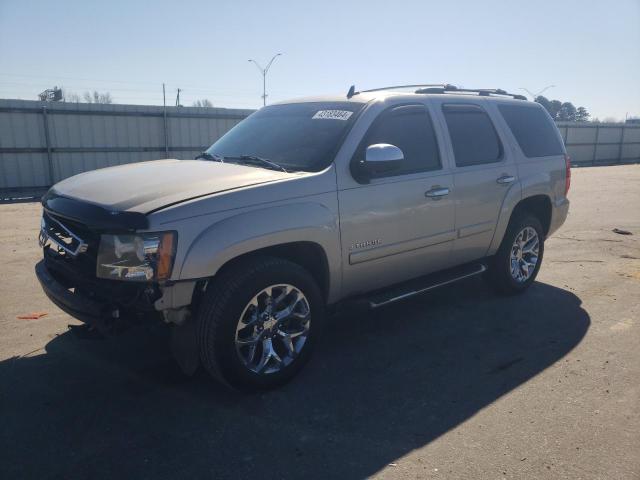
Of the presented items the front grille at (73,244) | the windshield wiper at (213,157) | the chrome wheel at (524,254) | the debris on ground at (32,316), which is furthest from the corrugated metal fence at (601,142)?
the front grille at (73,244)

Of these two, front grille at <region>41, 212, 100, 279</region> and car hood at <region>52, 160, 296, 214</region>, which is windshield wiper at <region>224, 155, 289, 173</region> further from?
front grille at <region>41, 212, 100, 279</region>

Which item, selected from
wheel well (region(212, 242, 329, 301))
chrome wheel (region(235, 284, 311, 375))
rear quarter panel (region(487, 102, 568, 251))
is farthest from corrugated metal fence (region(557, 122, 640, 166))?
chrome wheel (region(235, 284, 311, 375))

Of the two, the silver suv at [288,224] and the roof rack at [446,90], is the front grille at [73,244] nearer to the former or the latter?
the silver suv at [288,224]

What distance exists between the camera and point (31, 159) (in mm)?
14070

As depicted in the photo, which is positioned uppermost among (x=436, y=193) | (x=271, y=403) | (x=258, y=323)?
(x=436, y=193)

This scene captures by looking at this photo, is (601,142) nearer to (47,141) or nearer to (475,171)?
(47,141)

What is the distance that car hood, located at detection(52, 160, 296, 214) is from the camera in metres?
3.12

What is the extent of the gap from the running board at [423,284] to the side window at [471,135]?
39.1 inches

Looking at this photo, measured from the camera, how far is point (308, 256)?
374 centimetres

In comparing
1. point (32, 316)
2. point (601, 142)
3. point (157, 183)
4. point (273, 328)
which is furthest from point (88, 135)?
point (601, 142)

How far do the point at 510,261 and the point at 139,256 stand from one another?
153 inches

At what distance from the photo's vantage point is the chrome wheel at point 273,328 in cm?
338

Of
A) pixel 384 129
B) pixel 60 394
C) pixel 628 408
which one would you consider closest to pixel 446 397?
pixel 628 408

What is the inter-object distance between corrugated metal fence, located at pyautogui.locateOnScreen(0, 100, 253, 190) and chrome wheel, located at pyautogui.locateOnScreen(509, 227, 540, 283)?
1292 centimetres
